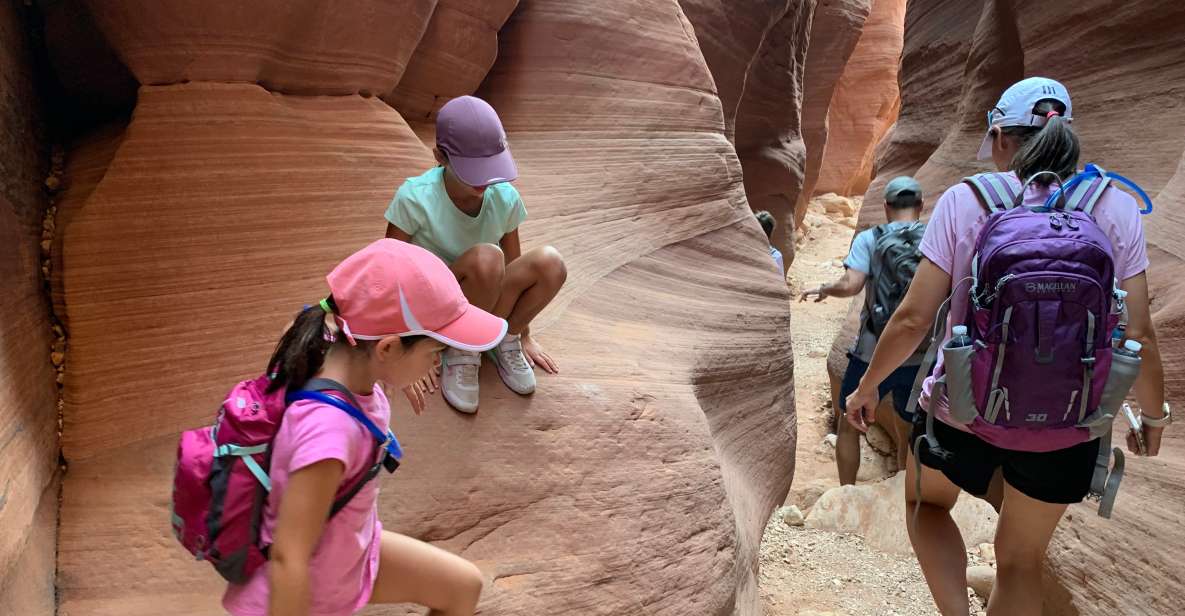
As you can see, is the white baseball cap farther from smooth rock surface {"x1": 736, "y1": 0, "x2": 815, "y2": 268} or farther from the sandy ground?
smooth rock surface {"x1": 736, "y1": 0, "x2": 815, "y2": 268}

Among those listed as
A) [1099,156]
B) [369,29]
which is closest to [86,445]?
[369,29]

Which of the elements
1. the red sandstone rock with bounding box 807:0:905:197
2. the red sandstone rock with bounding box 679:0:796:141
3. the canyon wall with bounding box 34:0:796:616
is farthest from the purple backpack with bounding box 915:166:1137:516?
the red sandstone rock with bounding box 807:0:905:197

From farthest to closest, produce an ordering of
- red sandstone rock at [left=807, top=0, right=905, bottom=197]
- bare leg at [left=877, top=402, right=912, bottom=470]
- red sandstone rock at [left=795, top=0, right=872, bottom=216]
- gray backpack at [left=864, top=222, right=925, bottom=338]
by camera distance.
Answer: red sandstone rock at [left=807, top=0, right=905, bottom=197]
red sandstone rock at [left=795, top=0, right=872, bottom=216]
bare leg at [left=877, top=402, right=912, bottom=470]
gray backpack at [left=864, top=222, right=925, bottom=338]

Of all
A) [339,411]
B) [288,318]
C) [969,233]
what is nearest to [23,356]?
[288,318]

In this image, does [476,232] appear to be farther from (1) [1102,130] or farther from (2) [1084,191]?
(1) [1102,130]

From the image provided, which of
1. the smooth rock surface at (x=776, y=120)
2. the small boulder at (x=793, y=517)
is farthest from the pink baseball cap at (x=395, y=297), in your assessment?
the smooth rock surface at (x=776, y=120)

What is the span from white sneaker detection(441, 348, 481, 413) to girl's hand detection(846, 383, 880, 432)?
1.19 metres

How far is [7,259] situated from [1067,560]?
4033mm

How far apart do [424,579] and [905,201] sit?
324 cm

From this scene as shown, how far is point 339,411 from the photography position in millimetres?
1332

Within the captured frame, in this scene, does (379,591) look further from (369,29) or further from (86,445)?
(369,29)

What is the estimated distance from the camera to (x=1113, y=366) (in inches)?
75.0

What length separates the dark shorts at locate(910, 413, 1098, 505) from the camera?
2064 mm

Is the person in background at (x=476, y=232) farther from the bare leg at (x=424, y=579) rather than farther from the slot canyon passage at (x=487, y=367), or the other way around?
the bare leg at (x=424, y=579)
